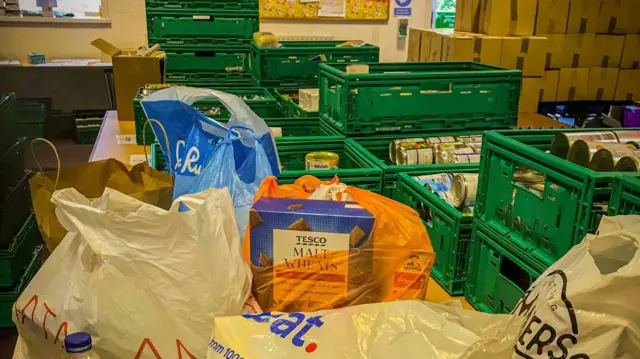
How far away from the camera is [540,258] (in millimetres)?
1189

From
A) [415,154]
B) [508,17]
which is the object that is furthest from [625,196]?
[508,17]

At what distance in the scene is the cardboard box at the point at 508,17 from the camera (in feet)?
13.0

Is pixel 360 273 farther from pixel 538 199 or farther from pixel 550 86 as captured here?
pixel 550 86

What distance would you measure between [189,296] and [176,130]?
719mm

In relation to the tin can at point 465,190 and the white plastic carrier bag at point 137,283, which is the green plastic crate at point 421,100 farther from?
the white plastic carrier bag at point 137,283

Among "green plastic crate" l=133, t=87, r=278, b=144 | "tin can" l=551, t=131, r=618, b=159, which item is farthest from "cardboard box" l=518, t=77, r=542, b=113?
"tin can" l=551, t=131, r=618, b=159

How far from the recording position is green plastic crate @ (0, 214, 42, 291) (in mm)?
2461

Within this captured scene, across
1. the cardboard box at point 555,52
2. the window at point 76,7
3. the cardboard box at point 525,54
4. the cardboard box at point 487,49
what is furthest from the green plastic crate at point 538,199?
the window at point 76,7

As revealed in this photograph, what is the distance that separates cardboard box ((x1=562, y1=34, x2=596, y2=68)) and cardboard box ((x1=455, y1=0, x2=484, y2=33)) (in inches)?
32.5

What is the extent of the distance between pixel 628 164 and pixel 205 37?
10.3 ft

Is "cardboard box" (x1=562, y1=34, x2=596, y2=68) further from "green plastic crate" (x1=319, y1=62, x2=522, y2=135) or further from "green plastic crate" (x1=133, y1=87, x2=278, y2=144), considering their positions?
"green plastic crate" (x1=133, y1=87, x2=278, y2=144)

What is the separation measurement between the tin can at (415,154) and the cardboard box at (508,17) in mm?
2158

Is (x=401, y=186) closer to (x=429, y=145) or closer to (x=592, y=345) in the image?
(x=429, y=145)

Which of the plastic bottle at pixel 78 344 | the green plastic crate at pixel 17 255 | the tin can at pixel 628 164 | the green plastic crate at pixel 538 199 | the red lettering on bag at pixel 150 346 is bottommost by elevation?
the green plastic crate at pixel 17 255
